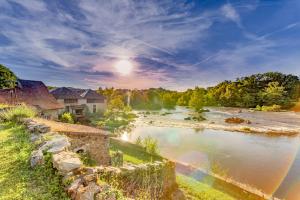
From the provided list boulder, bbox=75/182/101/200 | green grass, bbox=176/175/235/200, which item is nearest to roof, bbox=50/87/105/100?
green grass, bbox=176/175/235/200

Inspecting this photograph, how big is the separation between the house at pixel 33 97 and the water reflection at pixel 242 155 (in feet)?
30.8

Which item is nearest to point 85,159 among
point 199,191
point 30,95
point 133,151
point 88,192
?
point 88,192

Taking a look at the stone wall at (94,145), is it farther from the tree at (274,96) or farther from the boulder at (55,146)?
the tree at (274,96)

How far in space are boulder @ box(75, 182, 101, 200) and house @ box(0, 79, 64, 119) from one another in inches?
735

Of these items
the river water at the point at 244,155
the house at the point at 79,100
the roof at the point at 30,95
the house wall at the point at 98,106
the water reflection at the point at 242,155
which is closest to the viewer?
the river water at the point at 244,155

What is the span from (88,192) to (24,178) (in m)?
1.67

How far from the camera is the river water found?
45.5 feet

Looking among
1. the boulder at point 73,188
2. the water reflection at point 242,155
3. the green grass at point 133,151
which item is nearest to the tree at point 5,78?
the water reflection at point 242,155

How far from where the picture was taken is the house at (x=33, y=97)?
20684 millimetres

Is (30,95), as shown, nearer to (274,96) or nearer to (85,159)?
(85,159)

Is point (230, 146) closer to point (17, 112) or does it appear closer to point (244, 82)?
point (17, 112)

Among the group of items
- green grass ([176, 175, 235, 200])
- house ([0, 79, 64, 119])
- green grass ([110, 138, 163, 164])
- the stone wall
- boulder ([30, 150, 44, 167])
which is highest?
house ([0, 79, 64, 119])

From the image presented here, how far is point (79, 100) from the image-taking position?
37.0m

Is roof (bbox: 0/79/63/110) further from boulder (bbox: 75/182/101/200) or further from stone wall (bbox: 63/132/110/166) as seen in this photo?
boulder (bbox: 75/182/101/200)
